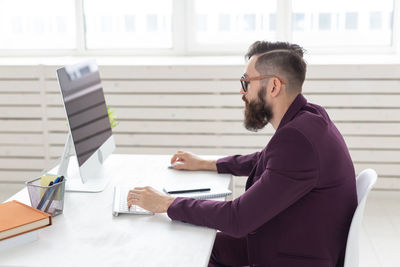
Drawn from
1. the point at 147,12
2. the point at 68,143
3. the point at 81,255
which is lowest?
the point at 81,255

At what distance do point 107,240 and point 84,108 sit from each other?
65 cm

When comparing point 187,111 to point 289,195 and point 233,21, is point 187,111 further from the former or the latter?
point 289,195

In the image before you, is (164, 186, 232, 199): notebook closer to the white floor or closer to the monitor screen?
the monitor screen

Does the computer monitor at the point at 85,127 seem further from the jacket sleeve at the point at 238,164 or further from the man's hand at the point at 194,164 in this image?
the jacket sleeve at the point at 238,164

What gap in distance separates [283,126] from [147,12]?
303 centimetres

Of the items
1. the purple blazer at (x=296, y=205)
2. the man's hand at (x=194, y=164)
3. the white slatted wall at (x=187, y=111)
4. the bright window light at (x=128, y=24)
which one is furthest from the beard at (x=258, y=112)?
the bright window light at (x=128, y=24)

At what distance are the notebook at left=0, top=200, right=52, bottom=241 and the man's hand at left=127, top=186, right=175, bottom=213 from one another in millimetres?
293

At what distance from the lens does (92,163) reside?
2160 millimetres

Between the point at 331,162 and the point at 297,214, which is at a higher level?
the point at 331,162

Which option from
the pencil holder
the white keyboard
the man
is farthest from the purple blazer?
the pencil holder

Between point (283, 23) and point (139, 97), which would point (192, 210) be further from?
point (283, 23)

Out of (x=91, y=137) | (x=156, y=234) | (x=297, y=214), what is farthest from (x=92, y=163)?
(x=297, y=214)

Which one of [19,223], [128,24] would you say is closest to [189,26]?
[128,24]

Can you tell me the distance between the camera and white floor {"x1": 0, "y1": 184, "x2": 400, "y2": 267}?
10.2 feet
